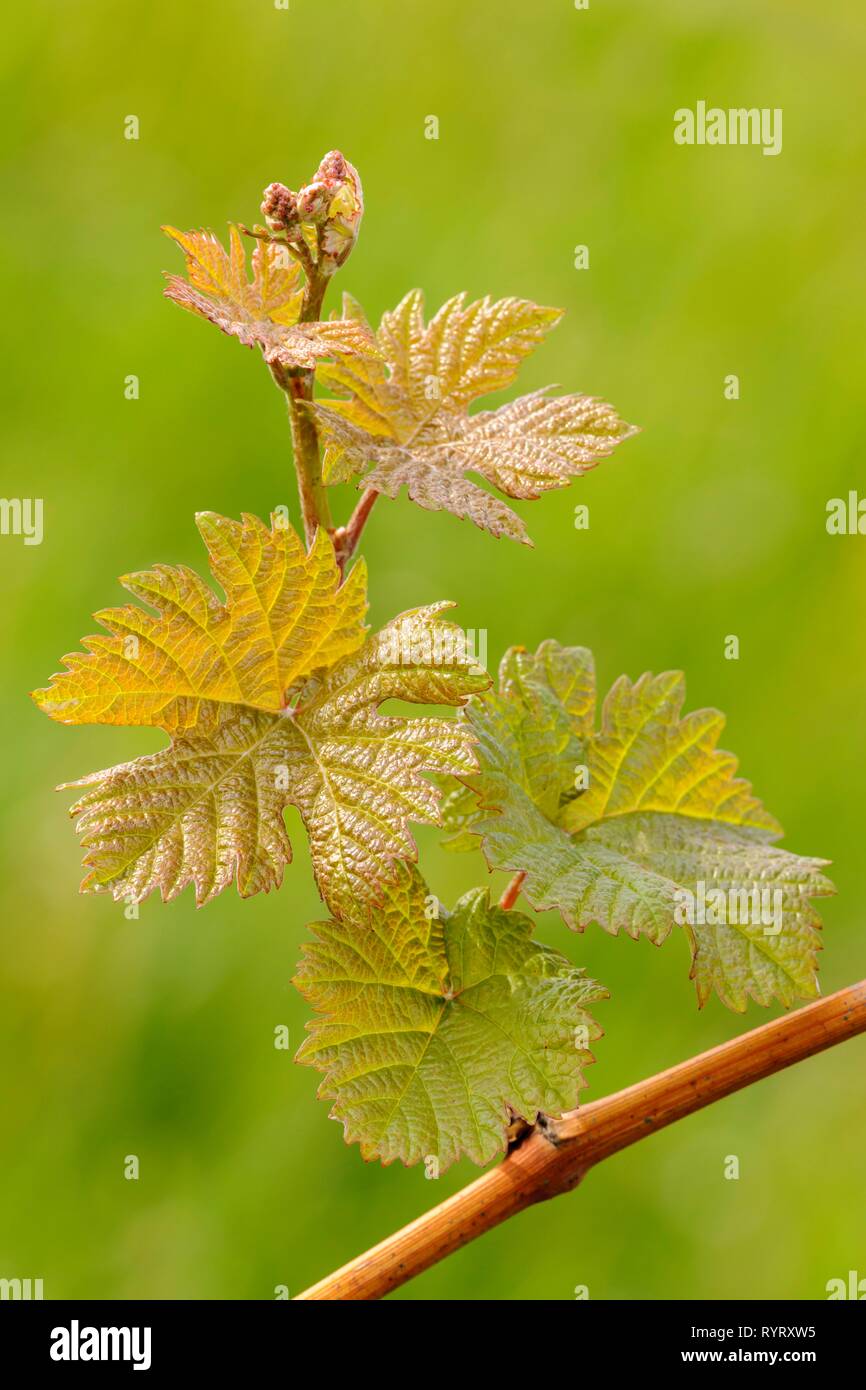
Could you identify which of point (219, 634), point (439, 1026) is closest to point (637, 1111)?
point (439, 1026)

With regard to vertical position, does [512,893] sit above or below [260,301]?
below

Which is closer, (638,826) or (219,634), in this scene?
(219,634)

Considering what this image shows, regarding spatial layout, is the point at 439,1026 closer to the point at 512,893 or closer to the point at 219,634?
the point at 512,893

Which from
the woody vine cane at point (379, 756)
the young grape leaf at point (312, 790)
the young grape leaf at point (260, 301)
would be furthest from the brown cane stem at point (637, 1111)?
the young grape leaf at point (260, 301)

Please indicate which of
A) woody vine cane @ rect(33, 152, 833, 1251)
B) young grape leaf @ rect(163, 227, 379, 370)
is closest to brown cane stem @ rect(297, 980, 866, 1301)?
woody vine cane @ rect(33, 152, 833, 1251)

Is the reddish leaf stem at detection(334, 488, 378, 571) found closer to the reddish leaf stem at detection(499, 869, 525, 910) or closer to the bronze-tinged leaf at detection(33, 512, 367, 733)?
the bronze-tinged leaf at detection(33, 512, 367, 733)

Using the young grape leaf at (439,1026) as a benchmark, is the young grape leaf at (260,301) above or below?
above

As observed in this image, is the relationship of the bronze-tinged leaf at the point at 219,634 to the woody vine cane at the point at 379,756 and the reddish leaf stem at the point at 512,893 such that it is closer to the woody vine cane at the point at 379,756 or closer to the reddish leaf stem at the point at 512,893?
the woody vine cane at the point at 379,756
